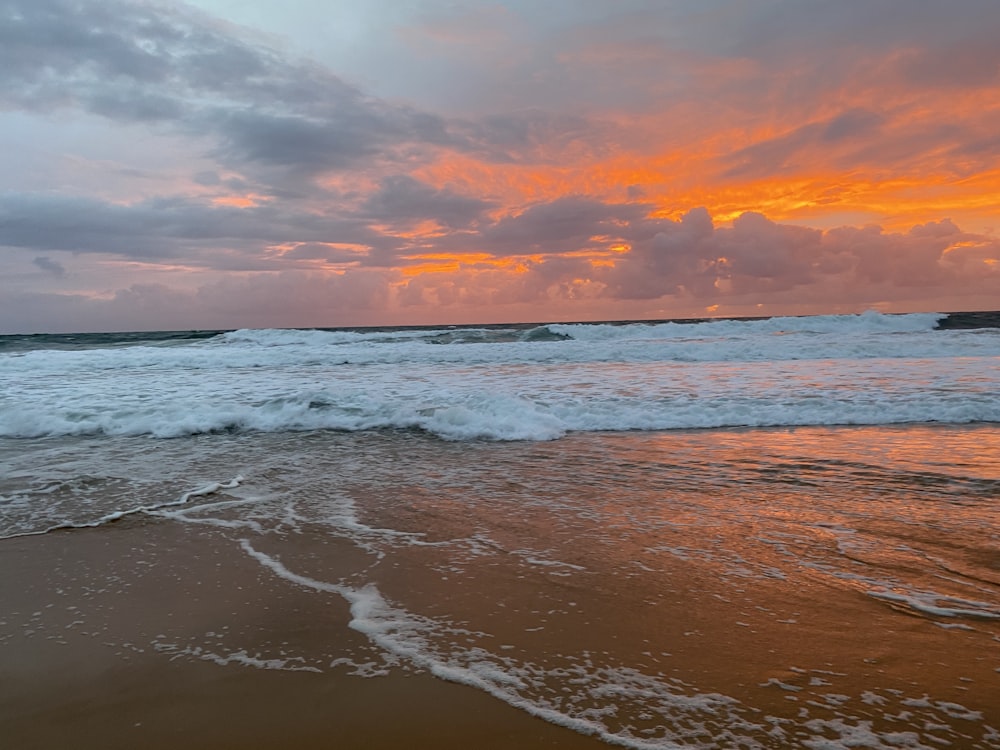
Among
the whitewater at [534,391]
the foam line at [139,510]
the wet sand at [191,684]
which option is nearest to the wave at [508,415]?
the whitewater at [534,391]

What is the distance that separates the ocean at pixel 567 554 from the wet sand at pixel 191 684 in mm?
30

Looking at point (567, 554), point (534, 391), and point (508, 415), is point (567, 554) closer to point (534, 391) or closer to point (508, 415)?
point (508, 415)

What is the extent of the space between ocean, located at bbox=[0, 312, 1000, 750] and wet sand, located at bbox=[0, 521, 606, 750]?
0.10ft

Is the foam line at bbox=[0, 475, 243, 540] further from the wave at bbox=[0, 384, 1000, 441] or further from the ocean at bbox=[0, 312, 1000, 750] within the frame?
the wave at bbox=[0, 384, 1000, 441]

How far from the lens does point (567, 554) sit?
3.92 m

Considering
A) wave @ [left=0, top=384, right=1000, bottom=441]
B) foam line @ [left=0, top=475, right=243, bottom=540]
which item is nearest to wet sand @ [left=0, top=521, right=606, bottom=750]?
foam line @ [left=0, top=475, right=243, bottom=540]

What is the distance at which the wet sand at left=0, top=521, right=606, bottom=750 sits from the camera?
2.23 m

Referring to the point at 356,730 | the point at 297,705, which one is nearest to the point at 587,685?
the point at 356,730

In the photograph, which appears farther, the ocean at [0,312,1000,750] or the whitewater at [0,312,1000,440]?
the whitewater at [0,312,1000,440]

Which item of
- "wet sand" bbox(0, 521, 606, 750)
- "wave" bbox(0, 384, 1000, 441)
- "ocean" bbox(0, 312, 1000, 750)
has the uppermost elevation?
"wave" bbox(0, 384, 1000, 441)

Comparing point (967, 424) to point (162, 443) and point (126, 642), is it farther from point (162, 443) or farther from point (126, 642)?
point (162, 443)

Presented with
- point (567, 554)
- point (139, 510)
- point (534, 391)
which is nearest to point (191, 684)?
point (567, 554)

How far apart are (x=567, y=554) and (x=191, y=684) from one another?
7.21 ft

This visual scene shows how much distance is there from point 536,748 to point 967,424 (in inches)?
344
